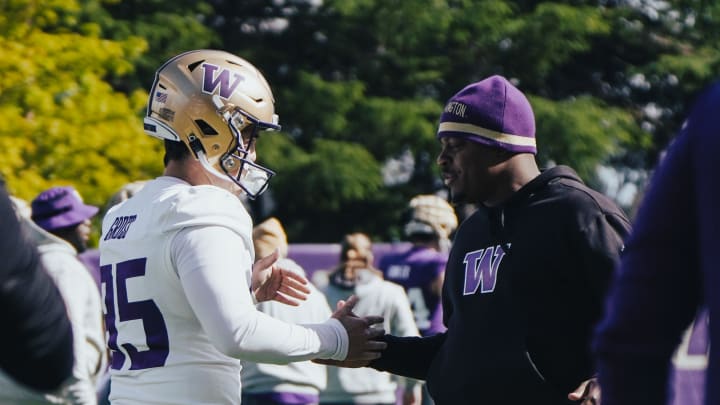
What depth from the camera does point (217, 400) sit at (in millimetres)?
3646

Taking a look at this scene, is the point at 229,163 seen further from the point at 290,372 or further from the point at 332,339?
the point at 290,372

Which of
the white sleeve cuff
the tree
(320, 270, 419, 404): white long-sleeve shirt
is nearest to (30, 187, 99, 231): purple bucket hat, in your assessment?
(320, 270, 419, 404): white long-sleeve shirt

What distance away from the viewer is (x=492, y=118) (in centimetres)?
414

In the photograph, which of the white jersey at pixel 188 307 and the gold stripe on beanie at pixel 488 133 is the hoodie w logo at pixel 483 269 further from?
the white jersey at pixel 188 307

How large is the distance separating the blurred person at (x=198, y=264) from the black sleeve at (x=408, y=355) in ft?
0.83

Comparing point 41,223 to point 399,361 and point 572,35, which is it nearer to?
point 399,361

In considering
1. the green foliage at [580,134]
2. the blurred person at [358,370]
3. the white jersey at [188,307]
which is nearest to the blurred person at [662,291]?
the white jersey at [188,307]

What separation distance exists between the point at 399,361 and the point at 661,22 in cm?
2755

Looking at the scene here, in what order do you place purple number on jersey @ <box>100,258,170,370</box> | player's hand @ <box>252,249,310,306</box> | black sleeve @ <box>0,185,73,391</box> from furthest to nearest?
player's hand @ <box>252,249,310,306</box>
purple number on jersey @ <box>100,258,170,370</box>
black sleeve @ <box>0,185,73,391</box>

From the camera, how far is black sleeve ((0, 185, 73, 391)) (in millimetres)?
2129

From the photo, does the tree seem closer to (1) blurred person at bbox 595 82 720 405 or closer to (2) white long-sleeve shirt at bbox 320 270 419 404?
(2) white long-sleeve shirt at bbox 320 270 419 404

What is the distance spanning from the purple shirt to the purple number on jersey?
5402mm

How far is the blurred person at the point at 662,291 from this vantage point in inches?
84.7

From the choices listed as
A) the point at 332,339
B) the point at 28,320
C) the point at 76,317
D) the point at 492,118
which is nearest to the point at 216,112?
the point at 332,339
